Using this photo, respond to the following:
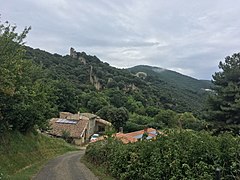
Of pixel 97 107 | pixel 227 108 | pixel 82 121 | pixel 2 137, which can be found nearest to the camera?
pixel 2 137

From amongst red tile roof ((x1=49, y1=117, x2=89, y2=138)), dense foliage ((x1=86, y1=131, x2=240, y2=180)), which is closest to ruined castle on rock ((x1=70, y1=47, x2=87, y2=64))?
red tile roof ((x1=49, y1=117, x2=89, y2=138))

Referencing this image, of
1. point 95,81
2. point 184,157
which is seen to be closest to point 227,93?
point 184,157

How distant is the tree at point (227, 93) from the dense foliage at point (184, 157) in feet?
35.0

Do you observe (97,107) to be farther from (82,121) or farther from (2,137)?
(2,137)

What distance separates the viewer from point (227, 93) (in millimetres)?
22203

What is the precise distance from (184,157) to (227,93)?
520 inches

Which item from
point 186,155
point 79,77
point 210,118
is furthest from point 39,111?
point 79,77

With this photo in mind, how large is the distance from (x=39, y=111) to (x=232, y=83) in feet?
48.7

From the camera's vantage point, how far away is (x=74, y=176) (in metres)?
15.8

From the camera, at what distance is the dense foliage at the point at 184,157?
970cm

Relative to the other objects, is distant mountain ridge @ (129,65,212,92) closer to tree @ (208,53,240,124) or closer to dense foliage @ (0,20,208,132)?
dense foliage @ (0,20,208,132)

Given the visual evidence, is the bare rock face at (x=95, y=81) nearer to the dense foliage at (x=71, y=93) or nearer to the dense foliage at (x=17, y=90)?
the dense foliage at (x=71, y=93)

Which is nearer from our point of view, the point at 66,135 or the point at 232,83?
the point at 232,83

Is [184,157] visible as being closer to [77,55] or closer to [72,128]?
[72,128]
